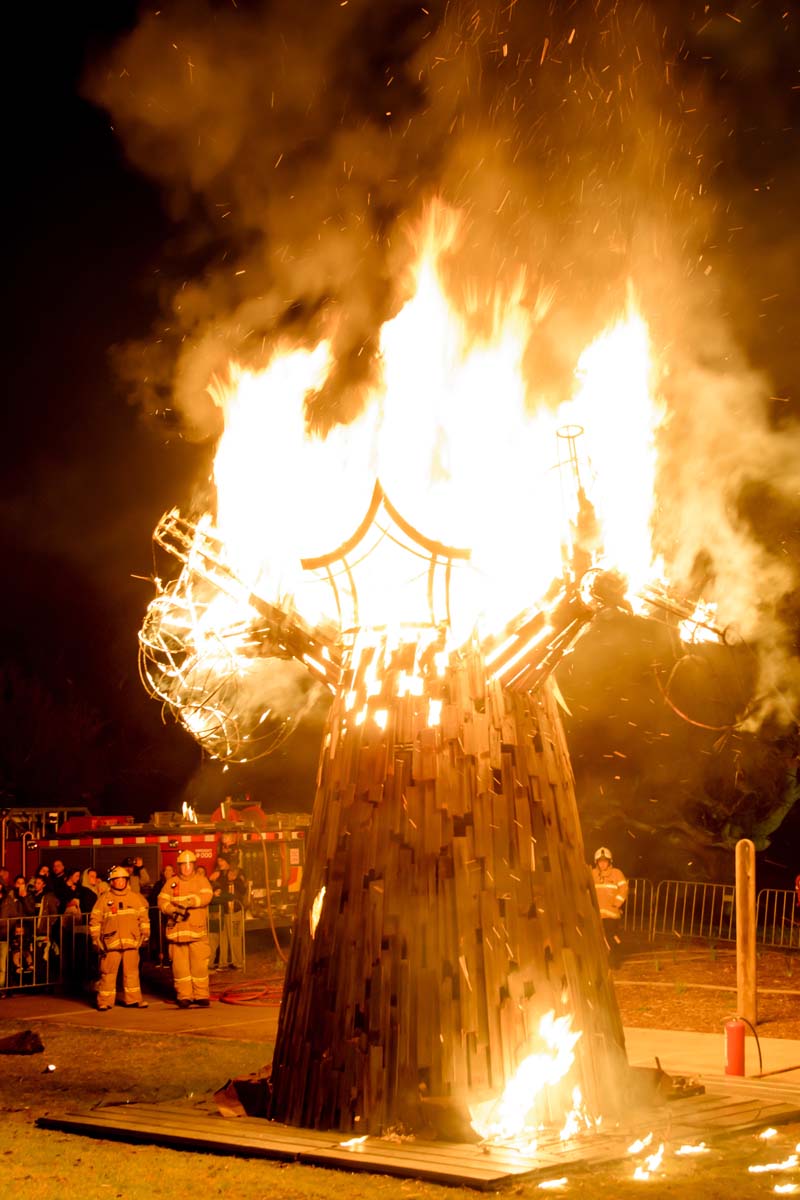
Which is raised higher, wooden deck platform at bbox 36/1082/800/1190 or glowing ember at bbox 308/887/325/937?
glowing ember at bbox 308/887/325/937

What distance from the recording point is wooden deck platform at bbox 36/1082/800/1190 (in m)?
6.28

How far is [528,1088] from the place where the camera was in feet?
23.0

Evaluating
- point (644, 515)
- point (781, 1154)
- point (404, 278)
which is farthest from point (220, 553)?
point (781, 1154)

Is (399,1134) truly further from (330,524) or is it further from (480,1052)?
(330,524)

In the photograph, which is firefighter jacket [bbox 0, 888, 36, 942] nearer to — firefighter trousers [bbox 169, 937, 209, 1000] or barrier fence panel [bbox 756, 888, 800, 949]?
firefighter trousers [bbox 169, 937, 209, 1000]

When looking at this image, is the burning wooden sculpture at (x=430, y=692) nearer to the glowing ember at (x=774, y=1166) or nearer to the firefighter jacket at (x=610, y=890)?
the glowing ember at (x=774, y=1166)

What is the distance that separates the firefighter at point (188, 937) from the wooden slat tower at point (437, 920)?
6441 millimetres

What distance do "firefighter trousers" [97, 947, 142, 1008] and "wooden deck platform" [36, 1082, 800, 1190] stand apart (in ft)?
20.5

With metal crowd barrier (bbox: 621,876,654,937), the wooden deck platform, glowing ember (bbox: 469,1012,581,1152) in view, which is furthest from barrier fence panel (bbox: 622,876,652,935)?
glowing ember (bbox: 469,1012,581,1152)

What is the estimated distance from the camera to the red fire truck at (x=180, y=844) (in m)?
20.1

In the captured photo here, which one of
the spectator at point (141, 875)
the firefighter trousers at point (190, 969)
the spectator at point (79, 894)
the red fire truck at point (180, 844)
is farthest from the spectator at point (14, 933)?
the red fire truck at point (180, 844)

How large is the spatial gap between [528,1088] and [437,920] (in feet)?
3.31

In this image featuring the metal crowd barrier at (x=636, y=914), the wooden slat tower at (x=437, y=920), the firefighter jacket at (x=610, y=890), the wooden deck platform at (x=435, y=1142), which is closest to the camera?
the wooden deck platform at (x=435, y=1142)

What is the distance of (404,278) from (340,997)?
477 cm
